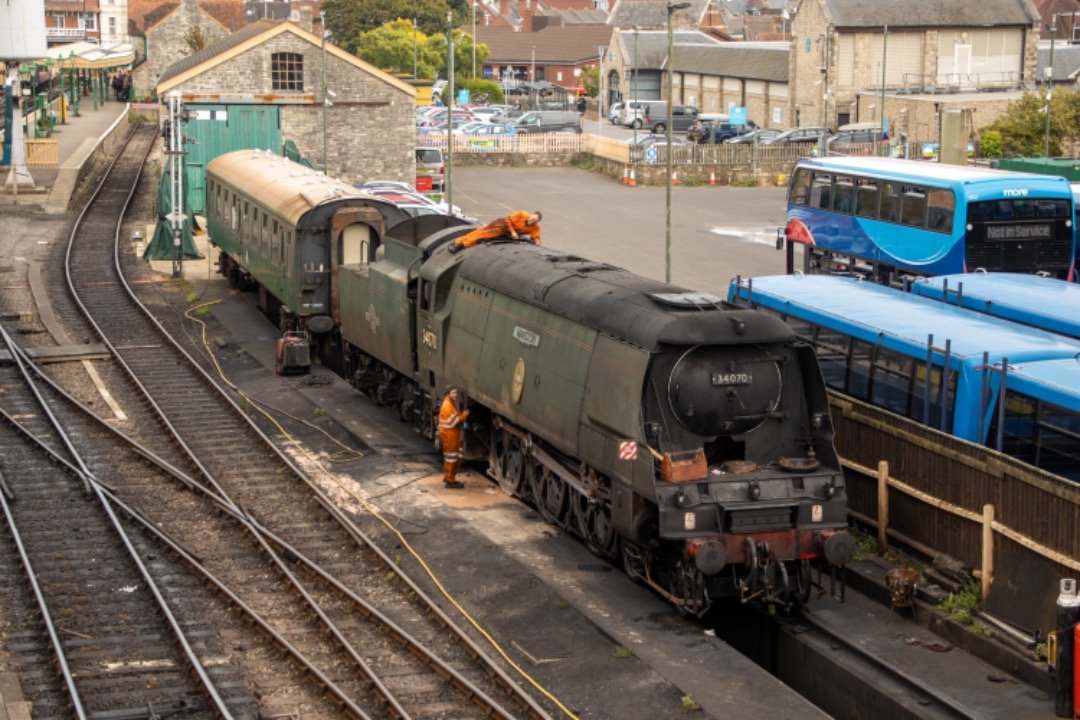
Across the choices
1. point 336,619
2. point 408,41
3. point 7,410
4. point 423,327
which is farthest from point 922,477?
point 408,41

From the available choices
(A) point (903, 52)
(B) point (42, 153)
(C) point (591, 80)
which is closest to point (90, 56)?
(B) point (42, 153)

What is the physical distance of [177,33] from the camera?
309 feet

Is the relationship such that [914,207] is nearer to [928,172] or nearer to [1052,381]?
[928,172]

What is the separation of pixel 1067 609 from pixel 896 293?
8656 mm

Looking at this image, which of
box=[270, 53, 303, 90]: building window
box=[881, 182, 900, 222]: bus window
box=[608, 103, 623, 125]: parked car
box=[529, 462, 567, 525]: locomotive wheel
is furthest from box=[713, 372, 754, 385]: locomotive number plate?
box=[608, 103, 623, 125]: parked car

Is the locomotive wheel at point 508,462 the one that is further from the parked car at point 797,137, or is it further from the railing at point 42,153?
the railing at point 42,153

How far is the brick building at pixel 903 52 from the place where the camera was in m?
71.2

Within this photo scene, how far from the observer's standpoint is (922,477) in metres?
15.9

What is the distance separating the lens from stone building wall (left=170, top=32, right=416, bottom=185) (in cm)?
5309

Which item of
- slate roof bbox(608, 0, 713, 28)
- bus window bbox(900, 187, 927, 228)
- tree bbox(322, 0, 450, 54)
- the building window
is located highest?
slate roof bbox(608, 0, 713, 28)

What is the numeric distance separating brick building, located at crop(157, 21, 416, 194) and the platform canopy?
1089 inches

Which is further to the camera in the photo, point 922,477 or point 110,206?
point 110,206

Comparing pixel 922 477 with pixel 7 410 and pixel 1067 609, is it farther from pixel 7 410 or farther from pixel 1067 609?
pixel 7 410

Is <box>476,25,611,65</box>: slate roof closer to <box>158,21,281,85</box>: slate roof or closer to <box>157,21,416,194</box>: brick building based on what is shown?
<box>158,21,281,85</box>: slate roof
